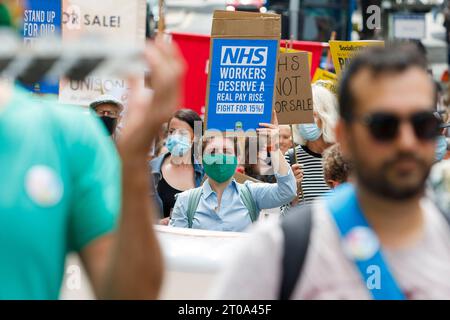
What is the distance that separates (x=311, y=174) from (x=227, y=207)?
4.06 feet

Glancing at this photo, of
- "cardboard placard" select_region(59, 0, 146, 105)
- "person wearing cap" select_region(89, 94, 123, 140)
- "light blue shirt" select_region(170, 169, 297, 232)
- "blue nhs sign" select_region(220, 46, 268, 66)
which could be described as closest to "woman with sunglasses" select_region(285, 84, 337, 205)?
"blue nhs sign" select_region(220, 46, 268, 66)

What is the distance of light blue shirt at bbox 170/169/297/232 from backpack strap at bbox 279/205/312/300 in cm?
383

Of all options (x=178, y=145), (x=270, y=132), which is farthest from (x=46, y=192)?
(x=178, y=145)

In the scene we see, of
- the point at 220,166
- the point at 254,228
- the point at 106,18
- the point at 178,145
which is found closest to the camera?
the point at 254,228

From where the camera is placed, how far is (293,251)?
2576 millimetres

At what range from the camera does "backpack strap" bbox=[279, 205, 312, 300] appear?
2574mm

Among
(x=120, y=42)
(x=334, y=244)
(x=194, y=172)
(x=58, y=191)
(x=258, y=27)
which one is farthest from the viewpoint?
(x=194, y=172)

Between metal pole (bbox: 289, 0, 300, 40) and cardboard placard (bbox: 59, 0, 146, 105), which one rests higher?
metal pole (bbox: 289, 0, 300, 40)

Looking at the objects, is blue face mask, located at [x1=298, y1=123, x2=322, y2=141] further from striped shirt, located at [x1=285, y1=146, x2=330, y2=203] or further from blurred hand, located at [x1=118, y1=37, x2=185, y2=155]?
blurred hand, located at [x1=118, y1=37, x2=185, y2=155]

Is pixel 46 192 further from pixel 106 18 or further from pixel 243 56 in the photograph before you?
pixel 106 18
